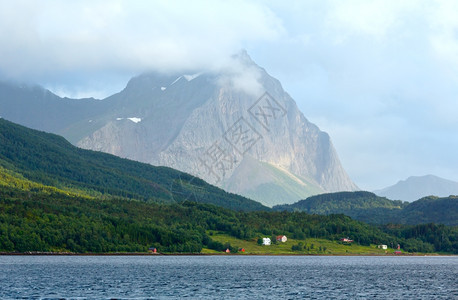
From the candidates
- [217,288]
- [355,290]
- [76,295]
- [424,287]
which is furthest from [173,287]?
[424,287]

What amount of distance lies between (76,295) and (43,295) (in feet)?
18.7

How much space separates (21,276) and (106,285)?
98.8 feet

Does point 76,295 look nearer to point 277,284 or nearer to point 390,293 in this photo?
point 277,284

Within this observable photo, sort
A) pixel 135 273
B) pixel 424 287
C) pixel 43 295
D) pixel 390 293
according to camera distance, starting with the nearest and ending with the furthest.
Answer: pixel 43 295 < pixel 390 293 < pixel 424 287 < pixel 135 273

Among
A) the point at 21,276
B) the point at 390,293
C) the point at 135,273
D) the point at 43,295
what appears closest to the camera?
the point at 43,295

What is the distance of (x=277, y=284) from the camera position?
14950 centimetres

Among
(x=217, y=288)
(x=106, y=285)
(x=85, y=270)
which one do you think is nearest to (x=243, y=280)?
(x=217, y=288)

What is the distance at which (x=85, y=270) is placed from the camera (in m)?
184

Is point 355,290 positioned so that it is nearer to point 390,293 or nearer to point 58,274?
point 390,293

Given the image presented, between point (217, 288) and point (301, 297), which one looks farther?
point (217, 288)

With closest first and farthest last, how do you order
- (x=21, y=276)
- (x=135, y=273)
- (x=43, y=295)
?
(x=43, y=295)
(x=21, y=276)
(x=135, y=273)

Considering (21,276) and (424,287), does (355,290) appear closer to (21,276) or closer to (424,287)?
(424,287)

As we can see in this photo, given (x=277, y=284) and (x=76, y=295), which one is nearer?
(x=76, y=295)

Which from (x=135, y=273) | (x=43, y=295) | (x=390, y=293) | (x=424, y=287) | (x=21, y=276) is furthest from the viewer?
(x=135, y=273)
